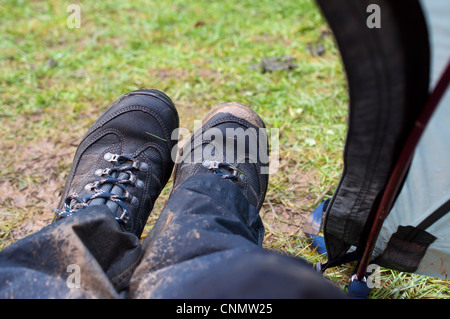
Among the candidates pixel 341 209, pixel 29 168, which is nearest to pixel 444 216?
pixel 341 209

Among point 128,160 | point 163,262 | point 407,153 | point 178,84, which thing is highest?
point 178,84

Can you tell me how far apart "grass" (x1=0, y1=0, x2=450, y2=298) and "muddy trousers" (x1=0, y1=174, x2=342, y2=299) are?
608 millimetres

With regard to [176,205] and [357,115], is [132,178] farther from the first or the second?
[357,115]

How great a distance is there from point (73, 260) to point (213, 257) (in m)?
0.35

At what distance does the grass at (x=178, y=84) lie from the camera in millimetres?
1739

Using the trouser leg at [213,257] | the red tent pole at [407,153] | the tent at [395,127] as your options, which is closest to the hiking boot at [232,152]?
the trouser leg at [213,257]

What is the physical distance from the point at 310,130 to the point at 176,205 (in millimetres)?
1130

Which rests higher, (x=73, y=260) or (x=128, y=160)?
(x=128, y=160)

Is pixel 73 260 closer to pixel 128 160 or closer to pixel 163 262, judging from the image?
pixel 163 262

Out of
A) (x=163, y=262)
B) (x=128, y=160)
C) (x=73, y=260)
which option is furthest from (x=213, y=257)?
(x=128, y=160)

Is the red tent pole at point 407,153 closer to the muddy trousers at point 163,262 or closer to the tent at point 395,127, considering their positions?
the tent at point 395,127

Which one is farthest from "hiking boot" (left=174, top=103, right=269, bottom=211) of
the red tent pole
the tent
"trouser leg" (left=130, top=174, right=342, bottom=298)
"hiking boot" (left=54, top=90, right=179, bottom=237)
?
the red tent pole

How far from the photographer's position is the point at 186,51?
2.58 meters

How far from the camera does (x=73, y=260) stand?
0.92 metres
